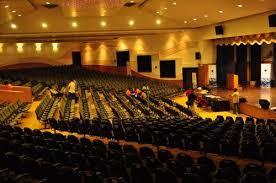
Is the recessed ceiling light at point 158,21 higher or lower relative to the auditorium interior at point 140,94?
higher

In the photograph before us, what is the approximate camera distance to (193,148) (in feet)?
24.4

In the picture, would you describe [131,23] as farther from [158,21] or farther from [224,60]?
[224,60]

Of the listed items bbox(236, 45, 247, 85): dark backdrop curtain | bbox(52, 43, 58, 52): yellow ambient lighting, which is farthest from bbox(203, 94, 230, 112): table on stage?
bbox(52, 43, 58, 52): yellow ambient lighting

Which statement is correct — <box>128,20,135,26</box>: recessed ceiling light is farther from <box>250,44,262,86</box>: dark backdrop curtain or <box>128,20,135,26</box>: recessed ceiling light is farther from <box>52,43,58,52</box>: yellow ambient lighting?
<box>52,43,58,52</box>: yellow ambient lighting

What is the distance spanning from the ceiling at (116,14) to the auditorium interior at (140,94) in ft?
0.20

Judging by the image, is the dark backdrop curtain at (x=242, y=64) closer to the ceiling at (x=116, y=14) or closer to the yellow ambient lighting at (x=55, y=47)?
the ceiling at (x=116, y=14)

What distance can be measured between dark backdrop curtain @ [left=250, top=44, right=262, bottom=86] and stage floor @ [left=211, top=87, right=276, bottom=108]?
1701 mm

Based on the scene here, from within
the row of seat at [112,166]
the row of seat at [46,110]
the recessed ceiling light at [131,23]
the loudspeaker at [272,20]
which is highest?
the recessed ceiling light at [131,23]

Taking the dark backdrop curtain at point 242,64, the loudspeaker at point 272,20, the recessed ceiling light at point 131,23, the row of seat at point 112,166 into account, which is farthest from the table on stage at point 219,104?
the row of seat at point 112,166

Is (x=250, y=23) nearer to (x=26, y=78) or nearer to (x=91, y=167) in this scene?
(x=91, y=167)

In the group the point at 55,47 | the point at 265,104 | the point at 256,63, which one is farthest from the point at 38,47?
the point at 265,104

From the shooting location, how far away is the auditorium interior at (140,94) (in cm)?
532

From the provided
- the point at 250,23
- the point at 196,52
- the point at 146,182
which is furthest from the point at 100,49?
the point at 146,182

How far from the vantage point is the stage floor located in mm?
14750
